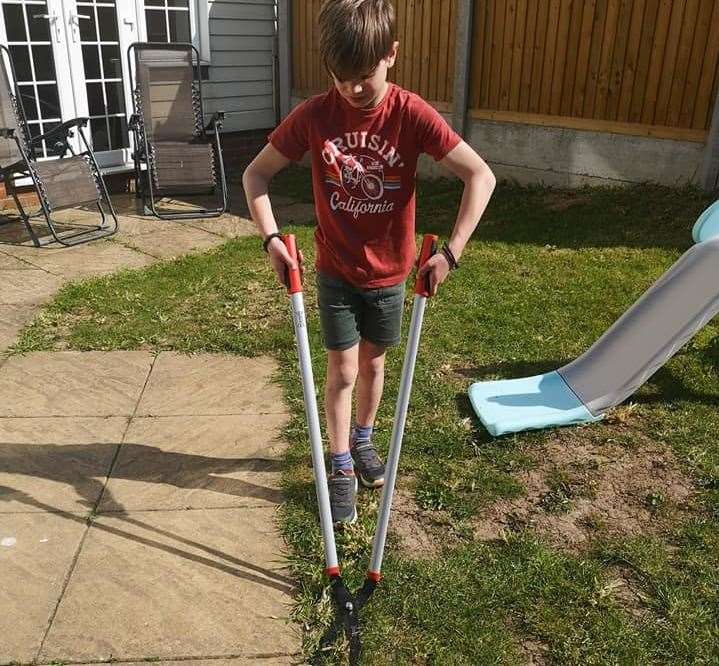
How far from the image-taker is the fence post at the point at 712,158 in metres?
6.12

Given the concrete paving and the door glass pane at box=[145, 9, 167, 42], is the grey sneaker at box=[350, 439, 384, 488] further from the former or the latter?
the door glass pane at box=[145, 9, 167, 42]

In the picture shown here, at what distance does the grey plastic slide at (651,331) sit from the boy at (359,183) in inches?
46.8

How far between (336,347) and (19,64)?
585cm

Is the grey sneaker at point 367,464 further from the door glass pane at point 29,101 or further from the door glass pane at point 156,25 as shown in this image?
the door glass pane at point 156,25

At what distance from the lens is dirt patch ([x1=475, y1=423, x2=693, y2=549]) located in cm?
264

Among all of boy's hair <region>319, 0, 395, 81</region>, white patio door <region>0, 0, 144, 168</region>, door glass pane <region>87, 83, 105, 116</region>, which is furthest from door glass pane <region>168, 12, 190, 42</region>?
boy's hair <region>319, 0, 395, 81</region>

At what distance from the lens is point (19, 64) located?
22.5 ft

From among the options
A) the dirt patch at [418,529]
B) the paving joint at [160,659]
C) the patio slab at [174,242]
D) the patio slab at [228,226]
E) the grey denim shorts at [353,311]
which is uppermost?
the grey denim shorts at [353,311]

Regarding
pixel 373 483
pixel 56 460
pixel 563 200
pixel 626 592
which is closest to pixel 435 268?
pixel 373 483

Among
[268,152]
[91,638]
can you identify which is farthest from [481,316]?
[91,638]

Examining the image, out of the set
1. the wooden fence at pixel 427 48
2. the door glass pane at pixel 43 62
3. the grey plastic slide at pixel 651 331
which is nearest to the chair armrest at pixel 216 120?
the door glass pane at pixel 43 62

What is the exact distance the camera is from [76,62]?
714 cm

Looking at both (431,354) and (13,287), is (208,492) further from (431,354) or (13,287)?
(13,287)

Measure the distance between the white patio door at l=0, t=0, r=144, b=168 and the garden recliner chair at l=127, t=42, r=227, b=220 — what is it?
307 millimetres
